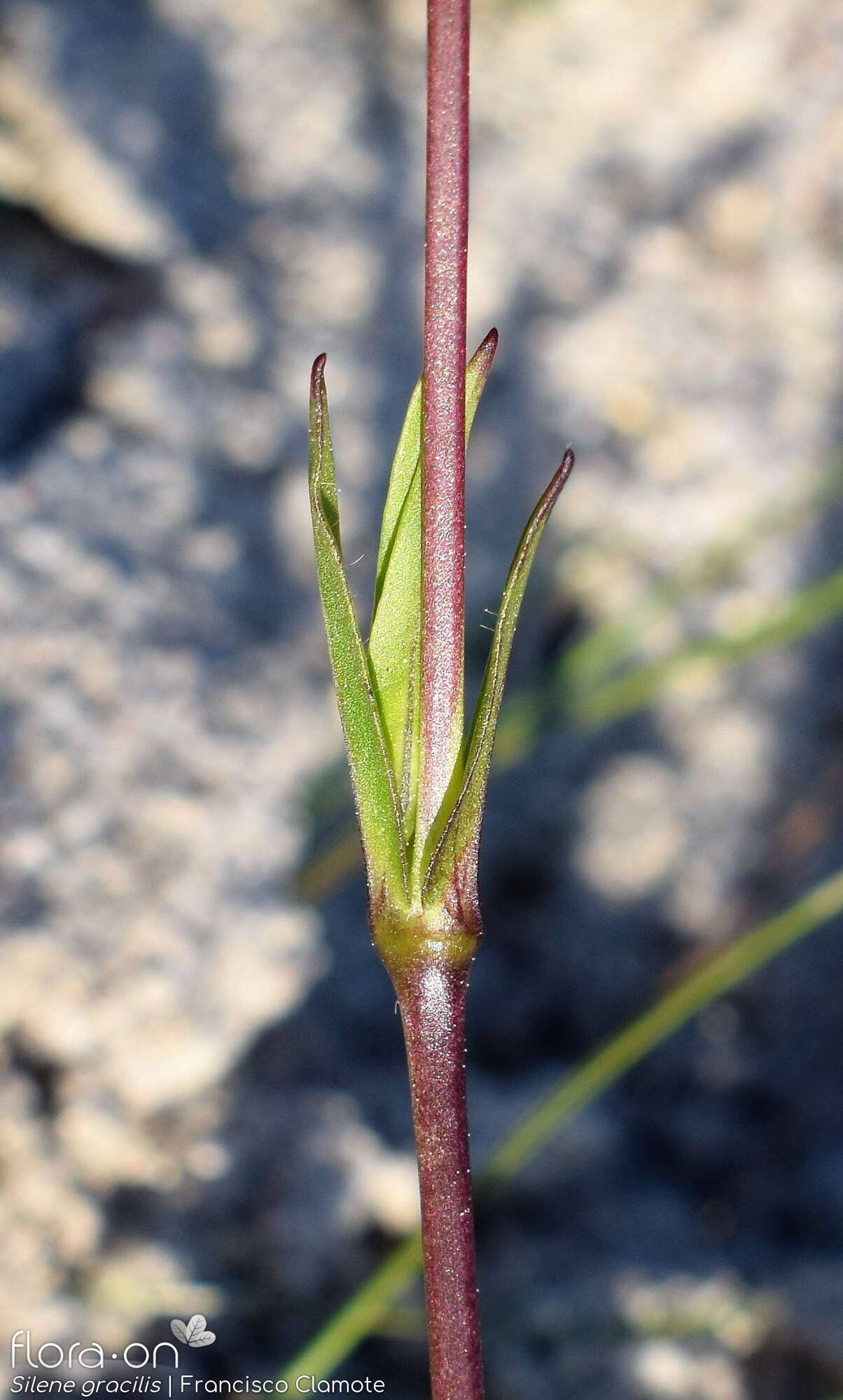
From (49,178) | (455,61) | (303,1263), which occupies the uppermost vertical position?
(49,178)

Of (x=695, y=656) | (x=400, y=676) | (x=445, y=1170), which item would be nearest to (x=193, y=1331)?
(x=445, y=1170)

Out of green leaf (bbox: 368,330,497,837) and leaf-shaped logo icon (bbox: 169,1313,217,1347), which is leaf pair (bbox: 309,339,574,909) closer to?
green leaf (bbox: 368,330,497,837)

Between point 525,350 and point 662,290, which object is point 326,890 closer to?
point 525,350

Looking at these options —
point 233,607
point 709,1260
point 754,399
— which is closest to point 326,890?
point 233,607

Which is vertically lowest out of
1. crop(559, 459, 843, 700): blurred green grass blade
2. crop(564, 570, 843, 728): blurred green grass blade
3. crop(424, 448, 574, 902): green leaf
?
crop(424, 448, 574, 902): green leaf

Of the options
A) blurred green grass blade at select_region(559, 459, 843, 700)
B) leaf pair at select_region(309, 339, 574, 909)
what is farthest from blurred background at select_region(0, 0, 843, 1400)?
leaf pair at select_region(309, 339, 574, 909)

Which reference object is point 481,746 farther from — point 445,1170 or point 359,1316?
point 359,1316
